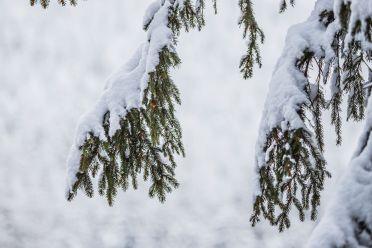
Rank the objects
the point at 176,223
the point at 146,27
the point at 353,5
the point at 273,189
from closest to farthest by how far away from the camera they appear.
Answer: the point at 353,5
the point at 273,189
the point at 146,27
the point at 176,223

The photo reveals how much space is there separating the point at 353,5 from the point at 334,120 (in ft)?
4.72

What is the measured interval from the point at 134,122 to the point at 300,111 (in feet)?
3.66

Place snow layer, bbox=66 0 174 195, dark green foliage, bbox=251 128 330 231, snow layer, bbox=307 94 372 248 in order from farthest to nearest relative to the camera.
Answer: snow layer, bbox=66 0 174 195, dark green foliage, bbox=251 128 330 231, snow layer, bbox=307 94 372 248

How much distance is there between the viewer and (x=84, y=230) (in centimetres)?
16900

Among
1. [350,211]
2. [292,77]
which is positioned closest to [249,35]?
[292,77]

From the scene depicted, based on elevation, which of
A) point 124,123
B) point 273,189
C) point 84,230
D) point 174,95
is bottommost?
point 273,189

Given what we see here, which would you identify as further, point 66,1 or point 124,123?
point 66,1

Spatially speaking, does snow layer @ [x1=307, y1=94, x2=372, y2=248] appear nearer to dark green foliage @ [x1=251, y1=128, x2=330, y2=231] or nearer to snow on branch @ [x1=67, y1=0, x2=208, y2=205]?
dark green foliage @ [x1=251, y1=128, x2=330, y2=231]

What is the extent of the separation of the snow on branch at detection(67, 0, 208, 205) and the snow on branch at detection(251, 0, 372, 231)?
75 centimetres

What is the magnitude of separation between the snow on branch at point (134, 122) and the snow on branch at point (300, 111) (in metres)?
0.75

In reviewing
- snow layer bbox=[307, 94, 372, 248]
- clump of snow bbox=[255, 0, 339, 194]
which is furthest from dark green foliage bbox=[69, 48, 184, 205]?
snow layer bbox=[307, 94, 372, 248]

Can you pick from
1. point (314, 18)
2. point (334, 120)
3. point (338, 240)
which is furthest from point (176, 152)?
point (338, 240)

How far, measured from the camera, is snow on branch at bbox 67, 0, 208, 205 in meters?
2.84

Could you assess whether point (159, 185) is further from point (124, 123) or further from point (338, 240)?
point (338, 240)
